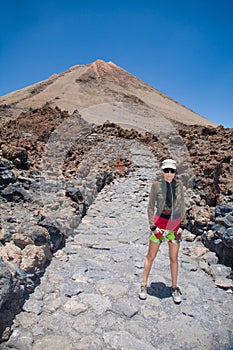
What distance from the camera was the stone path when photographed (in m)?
2.49

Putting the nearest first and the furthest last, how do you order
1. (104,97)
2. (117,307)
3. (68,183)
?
(117,307), (68,183), (104,97)

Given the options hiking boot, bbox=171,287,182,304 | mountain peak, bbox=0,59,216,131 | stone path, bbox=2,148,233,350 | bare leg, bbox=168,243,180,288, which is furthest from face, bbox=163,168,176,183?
mountain peak, bbox=0,59,216,131

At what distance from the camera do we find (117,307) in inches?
119

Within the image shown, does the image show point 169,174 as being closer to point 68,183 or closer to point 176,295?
point 176,295

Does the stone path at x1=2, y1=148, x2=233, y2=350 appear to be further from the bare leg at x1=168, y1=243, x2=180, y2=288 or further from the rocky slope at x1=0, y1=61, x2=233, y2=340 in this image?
the bare leg at x1=168, y1=243, x2=180, y2=288

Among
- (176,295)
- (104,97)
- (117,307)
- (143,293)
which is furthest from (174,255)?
(104,97)

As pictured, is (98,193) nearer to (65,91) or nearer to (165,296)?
(165,296)

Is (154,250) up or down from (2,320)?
up

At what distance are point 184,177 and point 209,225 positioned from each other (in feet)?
10.8

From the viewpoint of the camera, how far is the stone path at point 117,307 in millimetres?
2492

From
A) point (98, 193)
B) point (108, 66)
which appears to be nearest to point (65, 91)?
point (108, 66)

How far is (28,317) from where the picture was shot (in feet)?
8.81

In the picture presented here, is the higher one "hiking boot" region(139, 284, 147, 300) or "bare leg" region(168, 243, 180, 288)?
"bare leg" region(168, 243, 180, 288)

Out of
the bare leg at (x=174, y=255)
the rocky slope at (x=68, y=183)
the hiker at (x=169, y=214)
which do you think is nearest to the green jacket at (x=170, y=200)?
the hiker at (x=169, y=214)
